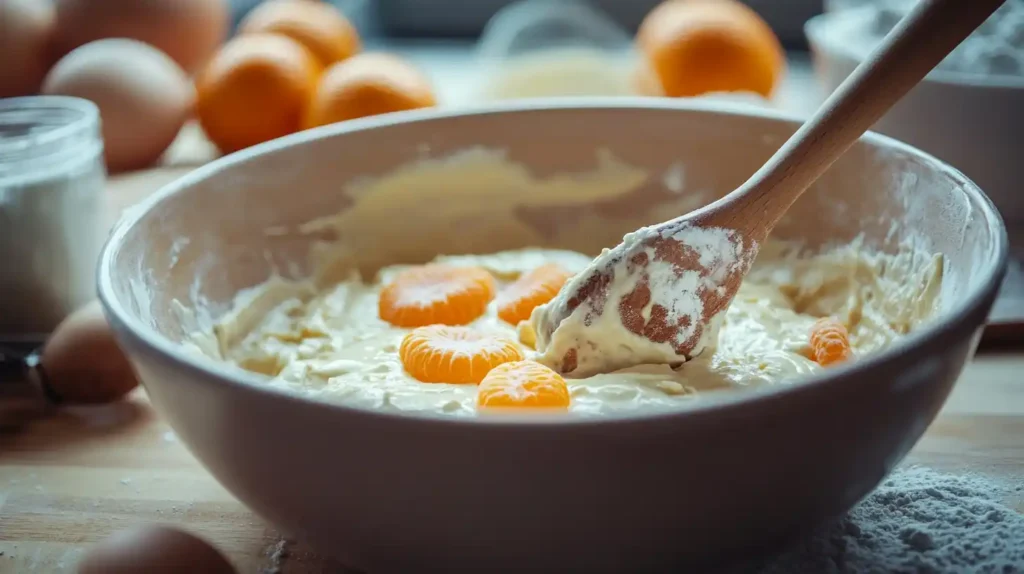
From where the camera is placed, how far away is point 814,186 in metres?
1.36

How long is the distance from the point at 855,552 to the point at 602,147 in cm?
71

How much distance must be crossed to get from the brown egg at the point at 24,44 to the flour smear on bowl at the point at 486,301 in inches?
40.0

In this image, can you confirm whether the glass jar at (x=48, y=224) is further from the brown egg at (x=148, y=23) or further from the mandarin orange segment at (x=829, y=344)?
the mandarin orange segment at (x=829, y=344)

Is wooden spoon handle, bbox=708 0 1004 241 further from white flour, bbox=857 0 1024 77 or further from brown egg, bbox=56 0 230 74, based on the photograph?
brown egg, bbox=56 0 230 74

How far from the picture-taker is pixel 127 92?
6.25ft

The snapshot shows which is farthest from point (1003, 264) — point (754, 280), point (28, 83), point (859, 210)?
point (28, 83)

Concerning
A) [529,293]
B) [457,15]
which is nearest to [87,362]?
[529,293]

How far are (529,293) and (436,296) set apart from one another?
0.13m

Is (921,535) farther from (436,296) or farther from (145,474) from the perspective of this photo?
(145,474)

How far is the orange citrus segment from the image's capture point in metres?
1.01

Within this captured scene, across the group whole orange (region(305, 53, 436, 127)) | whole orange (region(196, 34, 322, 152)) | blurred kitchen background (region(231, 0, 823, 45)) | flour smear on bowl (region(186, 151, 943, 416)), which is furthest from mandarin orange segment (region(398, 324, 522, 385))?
blurred kitchen background (region(231, 0, 823, 45))

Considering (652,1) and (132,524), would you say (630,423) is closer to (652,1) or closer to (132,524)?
(132,524)

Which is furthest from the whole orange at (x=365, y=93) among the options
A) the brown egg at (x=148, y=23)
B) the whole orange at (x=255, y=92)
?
the brown egg at (x=148, y=23)

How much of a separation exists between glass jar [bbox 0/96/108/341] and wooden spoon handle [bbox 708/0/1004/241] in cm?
95
